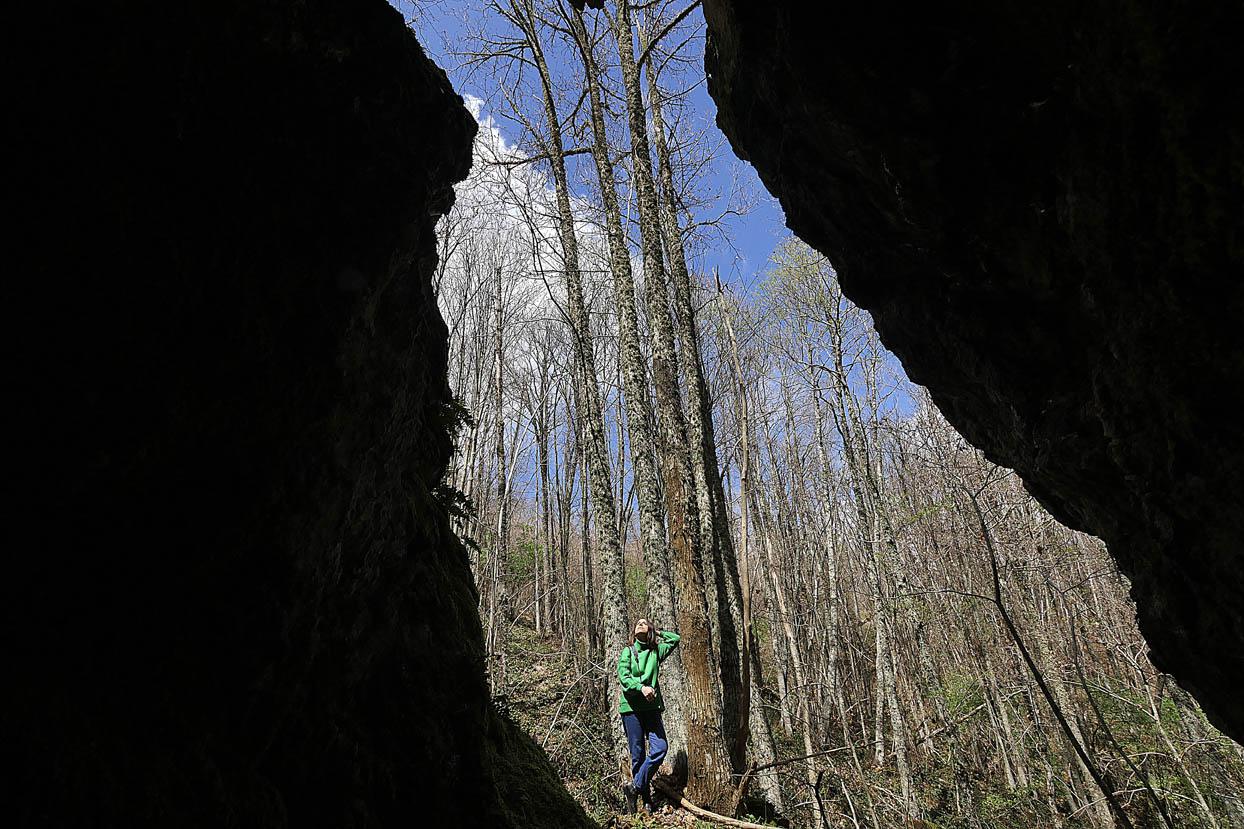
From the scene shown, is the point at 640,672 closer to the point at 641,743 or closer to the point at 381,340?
the point at 641,743

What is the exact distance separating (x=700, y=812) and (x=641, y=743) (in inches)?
30.5

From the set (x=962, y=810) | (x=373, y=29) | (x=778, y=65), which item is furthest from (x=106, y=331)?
(x=962, y=810)

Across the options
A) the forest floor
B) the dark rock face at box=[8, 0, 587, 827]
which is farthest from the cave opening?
the forest floor

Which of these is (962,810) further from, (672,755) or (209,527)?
(209,527)

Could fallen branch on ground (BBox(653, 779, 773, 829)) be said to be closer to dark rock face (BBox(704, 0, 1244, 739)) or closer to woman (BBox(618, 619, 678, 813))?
woman (BBox(618, 619, 678, 813))

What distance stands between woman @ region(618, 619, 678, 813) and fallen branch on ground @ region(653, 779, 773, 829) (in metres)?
0.15

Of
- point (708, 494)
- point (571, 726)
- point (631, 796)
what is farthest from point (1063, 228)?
point (571, 726)

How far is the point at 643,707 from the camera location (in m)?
5.63

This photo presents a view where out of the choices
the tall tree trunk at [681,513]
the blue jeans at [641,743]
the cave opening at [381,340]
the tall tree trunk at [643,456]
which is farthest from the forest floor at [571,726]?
the cave opening at [381,340]

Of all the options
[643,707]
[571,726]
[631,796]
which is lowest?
[631,796]

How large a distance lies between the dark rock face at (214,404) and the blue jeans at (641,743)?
376cm

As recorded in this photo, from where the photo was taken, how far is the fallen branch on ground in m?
4.79

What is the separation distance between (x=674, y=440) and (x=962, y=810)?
7.41 metres

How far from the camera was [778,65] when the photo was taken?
258 centimetres
